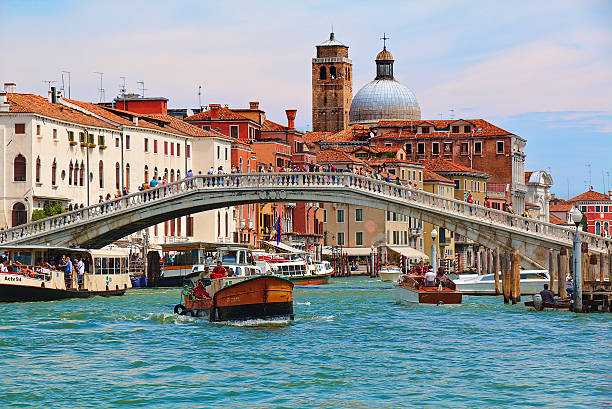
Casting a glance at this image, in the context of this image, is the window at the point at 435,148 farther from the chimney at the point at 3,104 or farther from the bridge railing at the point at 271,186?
the bridge railing at the point at 271,186

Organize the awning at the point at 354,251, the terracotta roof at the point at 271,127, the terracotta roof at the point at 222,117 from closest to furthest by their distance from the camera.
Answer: the terracotta roof at the point at 222,117
the terracotta roof at the point at 271,127
the awning at the point at 354,251

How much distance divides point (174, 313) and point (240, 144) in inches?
1458

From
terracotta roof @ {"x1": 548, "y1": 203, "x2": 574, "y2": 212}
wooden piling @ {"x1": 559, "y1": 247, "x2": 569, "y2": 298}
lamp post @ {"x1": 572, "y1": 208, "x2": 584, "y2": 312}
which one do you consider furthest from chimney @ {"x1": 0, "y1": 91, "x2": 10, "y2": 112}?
terracotta roof @ {"x1": 548, "y1": 203, "x2": 574, "y2": 212}

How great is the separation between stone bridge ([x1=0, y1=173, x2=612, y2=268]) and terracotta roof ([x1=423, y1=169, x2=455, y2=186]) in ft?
139

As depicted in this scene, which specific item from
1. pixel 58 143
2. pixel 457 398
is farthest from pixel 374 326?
pixel 58 143

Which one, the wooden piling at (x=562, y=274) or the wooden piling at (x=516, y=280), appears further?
the wooden piling at (x=516, y=280)

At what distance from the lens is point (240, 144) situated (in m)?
68.1

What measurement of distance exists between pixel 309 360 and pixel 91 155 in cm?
3269

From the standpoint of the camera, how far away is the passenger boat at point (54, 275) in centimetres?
3584

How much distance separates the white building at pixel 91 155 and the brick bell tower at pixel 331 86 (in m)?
56.2

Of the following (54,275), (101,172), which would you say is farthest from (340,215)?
(54,275)

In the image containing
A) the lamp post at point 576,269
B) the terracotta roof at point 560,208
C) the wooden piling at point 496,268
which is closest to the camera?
the lamp post at point 576,269

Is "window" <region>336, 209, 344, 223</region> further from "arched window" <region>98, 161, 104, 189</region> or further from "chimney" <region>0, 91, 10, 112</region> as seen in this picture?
"chimney" <region>0, 91, 10, 112</region>

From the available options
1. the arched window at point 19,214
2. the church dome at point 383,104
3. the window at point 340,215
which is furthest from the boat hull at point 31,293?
the church dome at point 383,104
